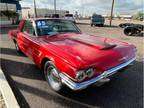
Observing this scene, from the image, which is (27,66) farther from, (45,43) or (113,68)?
(113,68)

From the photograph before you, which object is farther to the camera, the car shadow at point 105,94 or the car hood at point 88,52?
the car shadow at point 105,94

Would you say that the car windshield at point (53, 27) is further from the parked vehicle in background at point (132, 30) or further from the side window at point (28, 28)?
the parked vehicle in background at point (132, 30)

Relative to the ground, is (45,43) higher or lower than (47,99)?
higher

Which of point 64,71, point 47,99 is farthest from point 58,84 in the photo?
point 64,71

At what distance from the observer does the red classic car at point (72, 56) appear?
3041 mm

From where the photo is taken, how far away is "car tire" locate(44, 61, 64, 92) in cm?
369

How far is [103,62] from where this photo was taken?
317 cm

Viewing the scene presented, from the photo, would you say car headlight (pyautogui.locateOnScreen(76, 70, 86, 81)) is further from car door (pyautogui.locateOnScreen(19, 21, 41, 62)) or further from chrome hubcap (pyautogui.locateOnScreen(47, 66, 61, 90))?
car door (pyautogui.locateOnScreen(19, 21, 41, 62))

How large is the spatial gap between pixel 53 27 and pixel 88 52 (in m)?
1.88

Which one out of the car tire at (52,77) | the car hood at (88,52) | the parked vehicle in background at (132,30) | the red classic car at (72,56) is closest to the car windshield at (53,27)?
the red classic car at (72,56)

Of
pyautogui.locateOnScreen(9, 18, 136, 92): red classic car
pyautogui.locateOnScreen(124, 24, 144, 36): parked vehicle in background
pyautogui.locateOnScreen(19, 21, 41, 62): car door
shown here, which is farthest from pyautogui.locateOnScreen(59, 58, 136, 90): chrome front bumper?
pyautogui.locateOnScreen(124, 24, 144, 36): parked vehicle in background

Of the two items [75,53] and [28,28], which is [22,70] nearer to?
[28,28]

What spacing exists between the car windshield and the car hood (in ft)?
1.91

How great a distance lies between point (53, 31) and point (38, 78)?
133 cm
